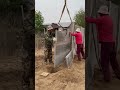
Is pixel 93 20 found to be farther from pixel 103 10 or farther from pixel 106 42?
pixel 106 42

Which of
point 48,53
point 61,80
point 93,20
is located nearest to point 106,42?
point 93,20

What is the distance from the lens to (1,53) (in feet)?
12.6

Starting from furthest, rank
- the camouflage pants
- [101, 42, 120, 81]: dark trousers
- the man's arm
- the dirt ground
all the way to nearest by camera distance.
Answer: the camouflage pants < the dirt ground < [101, 42, 120, 81]: dark trousers < the man's arm

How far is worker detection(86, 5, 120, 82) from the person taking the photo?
13.0ft

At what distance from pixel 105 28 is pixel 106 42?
0.19m

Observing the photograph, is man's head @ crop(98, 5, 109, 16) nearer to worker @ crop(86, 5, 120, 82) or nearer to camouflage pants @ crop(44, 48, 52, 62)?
worker @ crop(86, 5, 120, 82)

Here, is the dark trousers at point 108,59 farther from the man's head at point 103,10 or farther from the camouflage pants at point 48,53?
the camouflage pants at point 48,53

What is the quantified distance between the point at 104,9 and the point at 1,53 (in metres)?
1.48

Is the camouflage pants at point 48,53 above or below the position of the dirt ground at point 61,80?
above

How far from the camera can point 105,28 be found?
3.99 m

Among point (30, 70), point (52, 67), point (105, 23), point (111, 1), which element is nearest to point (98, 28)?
point (105, 23)

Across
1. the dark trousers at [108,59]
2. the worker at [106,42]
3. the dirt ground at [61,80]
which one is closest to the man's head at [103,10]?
the worker at [106,42]

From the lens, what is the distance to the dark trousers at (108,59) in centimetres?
401

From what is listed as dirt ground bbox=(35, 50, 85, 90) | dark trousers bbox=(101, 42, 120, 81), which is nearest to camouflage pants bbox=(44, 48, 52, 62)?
dirt ground bbox=(35, 50, 85, 90)
